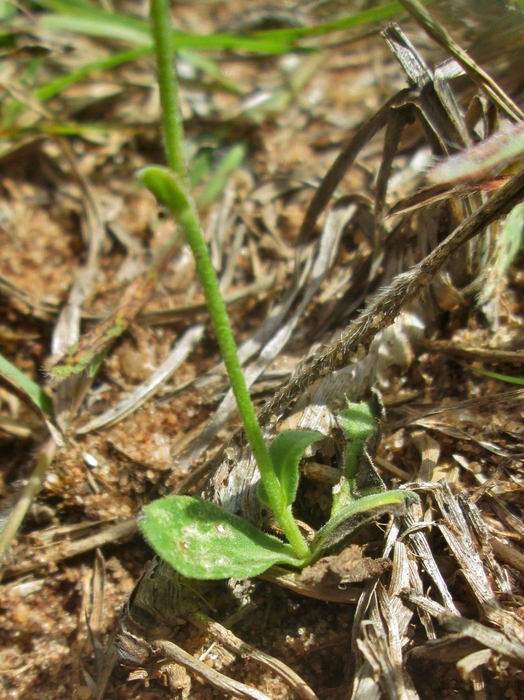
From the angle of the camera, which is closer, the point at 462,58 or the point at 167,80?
the point at 167,80

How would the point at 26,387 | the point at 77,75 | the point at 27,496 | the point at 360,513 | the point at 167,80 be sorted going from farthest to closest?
the point at 77,75
the point at 26,387
the point at 27,496
the point at 360,513
the point at 167,80

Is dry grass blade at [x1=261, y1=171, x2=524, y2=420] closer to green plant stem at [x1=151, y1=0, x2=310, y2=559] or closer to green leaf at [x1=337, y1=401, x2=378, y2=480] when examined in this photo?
green leaf at [x1=337, y1=401, x2=378, y2=480]

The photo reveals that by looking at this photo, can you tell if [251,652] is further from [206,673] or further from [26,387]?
[26,387]

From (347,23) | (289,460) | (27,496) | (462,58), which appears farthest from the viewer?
(347,23)

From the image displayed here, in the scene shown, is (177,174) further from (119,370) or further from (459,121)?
(119,370)

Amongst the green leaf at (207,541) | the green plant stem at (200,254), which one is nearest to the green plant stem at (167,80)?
the green plant stem at (200,254)

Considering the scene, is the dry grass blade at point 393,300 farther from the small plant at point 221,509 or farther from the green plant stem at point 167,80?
the green plant stem at point 167,80

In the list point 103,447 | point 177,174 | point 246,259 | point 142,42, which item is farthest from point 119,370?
point 142,42

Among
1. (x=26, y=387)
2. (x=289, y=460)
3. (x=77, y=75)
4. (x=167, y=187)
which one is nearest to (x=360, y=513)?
(x=289, y=460)
